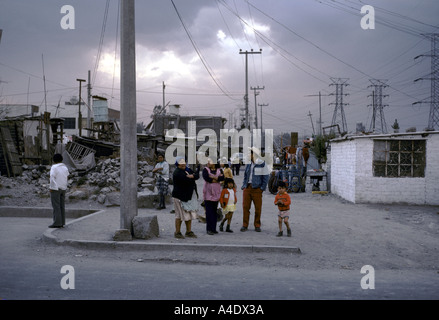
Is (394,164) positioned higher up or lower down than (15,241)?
higher up

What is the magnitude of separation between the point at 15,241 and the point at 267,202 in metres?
9.60

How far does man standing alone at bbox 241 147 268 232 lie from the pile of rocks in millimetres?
5226

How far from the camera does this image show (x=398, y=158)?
14.4m

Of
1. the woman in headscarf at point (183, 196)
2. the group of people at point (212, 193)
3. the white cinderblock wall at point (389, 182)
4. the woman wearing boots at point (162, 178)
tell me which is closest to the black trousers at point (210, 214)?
the group of people at point (212, 193)

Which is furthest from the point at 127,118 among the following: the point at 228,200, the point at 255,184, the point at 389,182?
the point at 389,182

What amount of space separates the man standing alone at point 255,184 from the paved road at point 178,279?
2.24 metres

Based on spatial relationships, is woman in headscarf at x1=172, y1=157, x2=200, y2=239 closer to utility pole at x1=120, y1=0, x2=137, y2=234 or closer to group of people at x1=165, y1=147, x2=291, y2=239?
group of people at x1=165, y1=147, x2=291, y2=239

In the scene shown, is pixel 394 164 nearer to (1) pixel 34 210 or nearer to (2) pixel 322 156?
(1) pixel 34 210

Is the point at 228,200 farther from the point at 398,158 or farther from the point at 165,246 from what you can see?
the point at 398,158

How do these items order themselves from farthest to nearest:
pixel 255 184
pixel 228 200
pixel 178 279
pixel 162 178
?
1. pixel 162 178
2. pixel 255 184
3. pixel 228 200
4. pixel 178 279

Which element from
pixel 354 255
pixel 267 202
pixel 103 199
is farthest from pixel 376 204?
pixel 103 199

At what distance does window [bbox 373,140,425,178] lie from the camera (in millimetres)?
14336

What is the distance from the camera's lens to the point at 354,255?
7.39 metres

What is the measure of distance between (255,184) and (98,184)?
9.03 m
